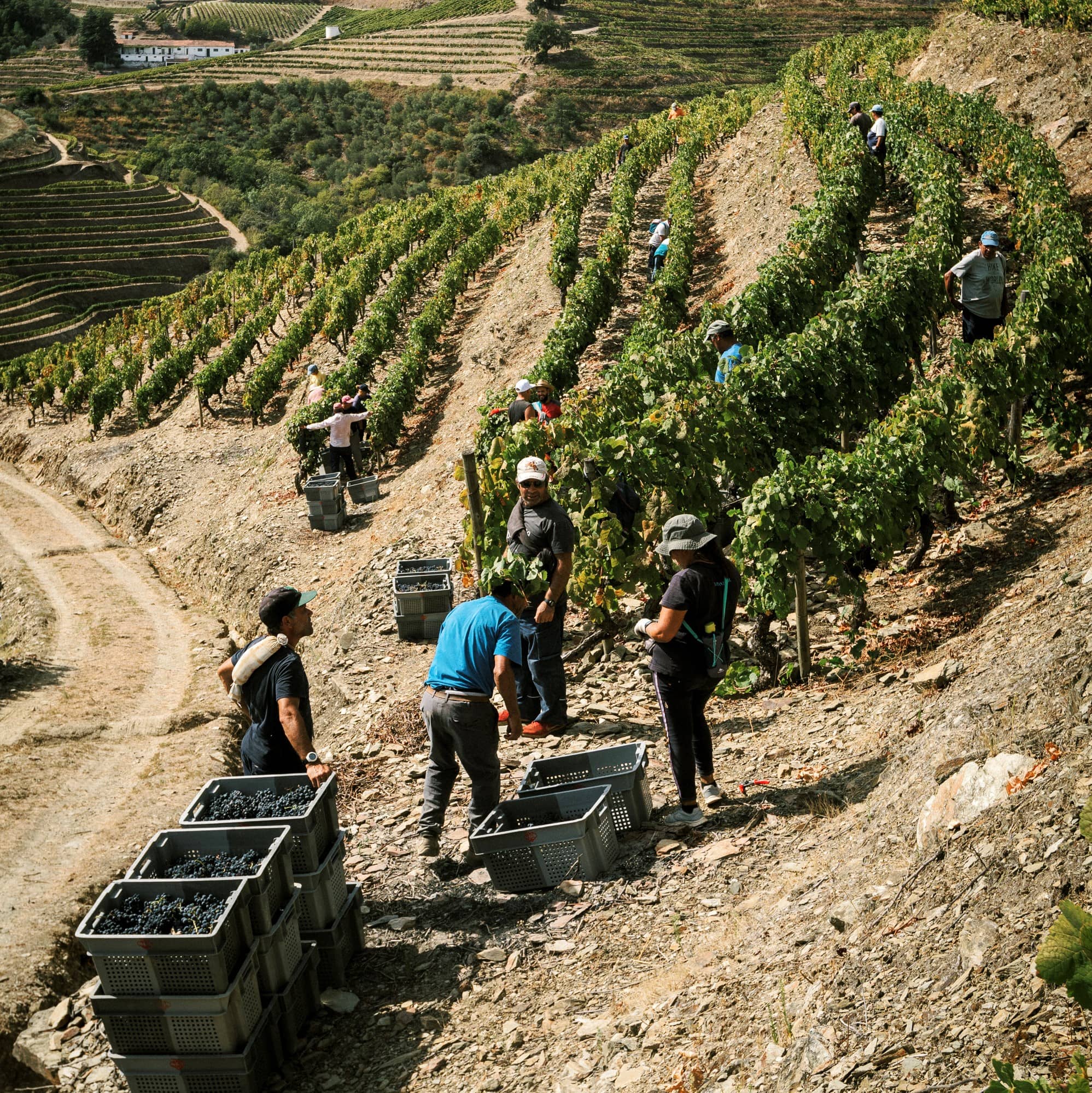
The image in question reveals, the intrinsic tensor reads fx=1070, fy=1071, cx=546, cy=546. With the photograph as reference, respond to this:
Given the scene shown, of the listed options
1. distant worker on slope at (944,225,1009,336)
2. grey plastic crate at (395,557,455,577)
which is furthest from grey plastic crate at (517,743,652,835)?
distant worker on slope at (944,225,1009,336)

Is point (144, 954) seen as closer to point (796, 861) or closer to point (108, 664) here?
point (796, 861)

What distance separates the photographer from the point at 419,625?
36.5ft

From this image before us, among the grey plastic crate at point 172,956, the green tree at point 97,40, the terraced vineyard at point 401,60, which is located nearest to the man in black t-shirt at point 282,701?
the grey plastic crate at point 172,956

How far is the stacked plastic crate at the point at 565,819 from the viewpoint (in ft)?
19.3

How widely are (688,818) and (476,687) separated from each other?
1.45 metres

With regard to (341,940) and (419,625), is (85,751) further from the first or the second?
(341,940)

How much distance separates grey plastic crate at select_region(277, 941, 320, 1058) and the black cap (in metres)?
1.71

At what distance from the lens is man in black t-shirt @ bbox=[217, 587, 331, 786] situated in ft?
19.1

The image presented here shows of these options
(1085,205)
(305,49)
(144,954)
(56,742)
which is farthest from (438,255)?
(305,49)

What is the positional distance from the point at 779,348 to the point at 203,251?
2408 inches

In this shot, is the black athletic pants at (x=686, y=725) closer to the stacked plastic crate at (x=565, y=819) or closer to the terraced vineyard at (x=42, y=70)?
the stacked plastic crate at (x=565, y=819)

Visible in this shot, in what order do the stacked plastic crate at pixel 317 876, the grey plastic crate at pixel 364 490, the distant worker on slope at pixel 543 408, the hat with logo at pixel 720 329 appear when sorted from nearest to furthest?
the stacked plastic crate at pixel 317 876, the hat with logo at pixel 720 329, the distant worker on slope at pixel 543 408, the grey plastic crate at pixel 364 490

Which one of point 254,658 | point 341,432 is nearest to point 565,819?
point 254,658

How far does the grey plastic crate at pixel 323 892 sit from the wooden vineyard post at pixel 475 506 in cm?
430
